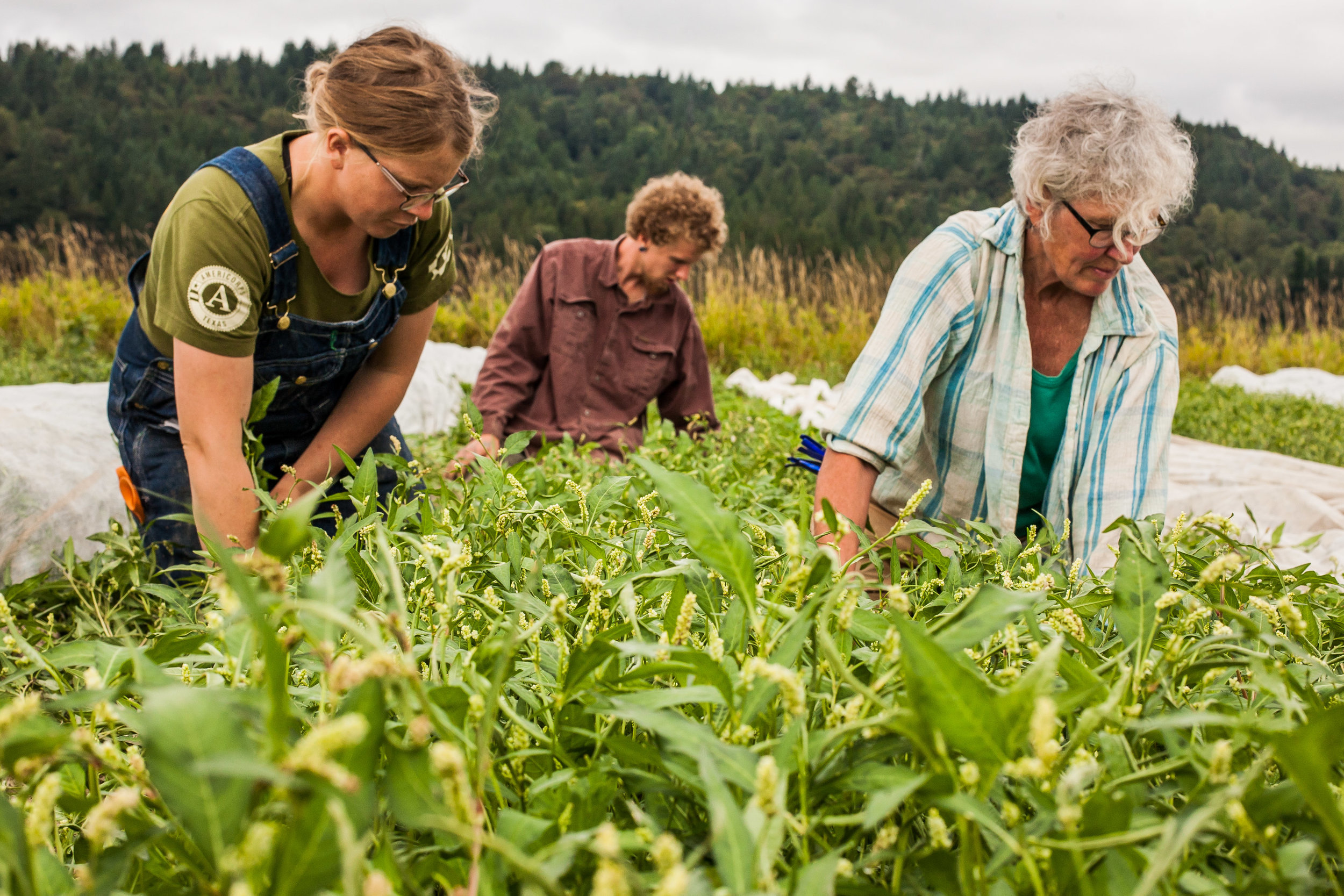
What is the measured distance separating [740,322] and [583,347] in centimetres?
461

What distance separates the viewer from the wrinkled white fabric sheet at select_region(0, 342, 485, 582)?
2504 millimetres

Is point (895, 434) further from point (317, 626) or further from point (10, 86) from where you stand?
point (10, 86)

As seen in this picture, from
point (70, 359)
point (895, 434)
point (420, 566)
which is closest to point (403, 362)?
point (895, 434)

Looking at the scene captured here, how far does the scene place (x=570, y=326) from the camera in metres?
4.40

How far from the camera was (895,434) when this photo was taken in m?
2.06

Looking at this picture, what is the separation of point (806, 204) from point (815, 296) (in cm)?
2056

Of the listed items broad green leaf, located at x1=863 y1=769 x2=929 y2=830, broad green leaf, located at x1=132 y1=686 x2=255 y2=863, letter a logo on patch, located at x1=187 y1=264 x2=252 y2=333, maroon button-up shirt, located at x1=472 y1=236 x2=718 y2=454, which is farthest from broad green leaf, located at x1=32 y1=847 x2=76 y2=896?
maroon button-up shirt, located at x1=472 y1=236 x2=718 y2=454

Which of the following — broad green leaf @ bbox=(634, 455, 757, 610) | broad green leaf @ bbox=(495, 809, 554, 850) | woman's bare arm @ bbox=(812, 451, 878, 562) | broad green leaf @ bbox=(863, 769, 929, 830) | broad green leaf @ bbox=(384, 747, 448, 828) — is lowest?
woman's bare arm @ bbox=(812, 451, 878, 562)

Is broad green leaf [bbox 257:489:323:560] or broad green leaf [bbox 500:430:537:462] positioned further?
broad green leaf [bbox 500:430:537:462]

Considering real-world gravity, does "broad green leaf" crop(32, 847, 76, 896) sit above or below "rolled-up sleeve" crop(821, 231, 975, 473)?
below

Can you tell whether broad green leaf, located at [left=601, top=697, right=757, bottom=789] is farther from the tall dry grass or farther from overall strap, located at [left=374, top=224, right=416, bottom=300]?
the tall dry grass

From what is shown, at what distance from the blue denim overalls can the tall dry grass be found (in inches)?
182

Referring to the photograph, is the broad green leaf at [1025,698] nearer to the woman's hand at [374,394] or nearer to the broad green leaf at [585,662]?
the broad green leaf at [585,662]

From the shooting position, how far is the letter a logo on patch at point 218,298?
1.89m
